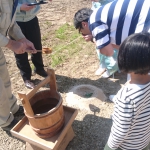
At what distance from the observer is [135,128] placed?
1.44 metres

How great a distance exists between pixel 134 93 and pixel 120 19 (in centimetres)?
85

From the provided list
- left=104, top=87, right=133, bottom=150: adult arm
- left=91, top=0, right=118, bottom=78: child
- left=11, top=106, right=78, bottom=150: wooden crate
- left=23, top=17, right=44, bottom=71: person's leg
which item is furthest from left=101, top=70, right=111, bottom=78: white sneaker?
left=104, top=87, right=133, bottom=150: adult arm

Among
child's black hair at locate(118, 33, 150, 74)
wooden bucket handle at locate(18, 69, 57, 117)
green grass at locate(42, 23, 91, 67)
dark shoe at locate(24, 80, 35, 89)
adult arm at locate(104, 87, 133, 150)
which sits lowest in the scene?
dark shoe at locate(24, 80, 35, 89)

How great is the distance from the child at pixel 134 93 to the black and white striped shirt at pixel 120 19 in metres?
0.67

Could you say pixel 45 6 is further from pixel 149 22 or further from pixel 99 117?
pixel 149 22

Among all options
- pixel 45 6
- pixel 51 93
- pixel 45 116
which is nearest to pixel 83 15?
pixel 51 93

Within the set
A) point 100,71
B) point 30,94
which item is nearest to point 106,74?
point 100,71

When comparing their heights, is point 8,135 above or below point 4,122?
below

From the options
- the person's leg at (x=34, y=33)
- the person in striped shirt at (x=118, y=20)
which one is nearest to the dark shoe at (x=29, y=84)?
the person's leg at (x=34, y=33)

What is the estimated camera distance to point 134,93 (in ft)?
4.21

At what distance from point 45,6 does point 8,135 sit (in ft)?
12.8

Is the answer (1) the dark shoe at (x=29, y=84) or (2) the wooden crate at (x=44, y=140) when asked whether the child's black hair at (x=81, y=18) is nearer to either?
(2) the wooden crate at (x=44, y=140)

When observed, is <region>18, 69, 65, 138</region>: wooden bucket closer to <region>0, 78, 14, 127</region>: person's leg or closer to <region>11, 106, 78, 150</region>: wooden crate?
<region>11, 106, 78, 150</region>: wooden crate

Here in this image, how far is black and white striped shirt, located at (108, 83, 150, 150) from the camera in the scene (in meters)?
1.29
